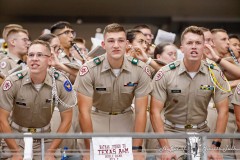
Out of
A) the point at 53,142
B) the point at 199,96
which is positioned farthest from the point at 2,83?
the point at 199,96

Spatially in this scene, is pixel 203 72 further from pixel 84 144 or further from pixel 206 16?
pixel 206 16

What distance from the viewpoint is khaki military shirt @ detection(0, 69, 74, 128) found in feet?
20.6

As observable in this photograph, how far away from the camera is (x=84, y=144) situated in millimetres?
6227

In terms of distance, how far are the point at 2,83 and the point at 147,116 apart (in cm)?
148

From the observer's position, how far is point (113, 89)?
647 cm

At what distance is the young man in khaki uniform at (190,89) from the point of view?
652 cm

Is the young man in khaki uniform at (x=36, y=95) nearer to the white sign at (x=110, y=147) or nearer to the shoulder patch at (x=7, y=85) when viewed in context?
the shoulder patch at (x=7, y=85)

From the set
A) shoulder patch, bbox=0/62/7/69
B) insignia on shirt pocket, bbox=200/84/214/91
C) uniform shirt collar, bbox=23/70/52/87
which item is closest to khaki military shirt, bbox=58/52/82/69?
shoulder patch, bbox=0/62/7/69

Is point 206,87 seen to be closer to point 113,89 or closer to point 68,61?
point 113,89

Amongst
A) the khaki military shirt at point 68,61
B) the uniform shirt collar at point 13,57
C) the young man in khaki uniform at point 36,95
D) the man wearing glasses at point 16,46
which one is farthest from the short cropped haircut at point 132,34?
the young man in khaki uniform at point 36,95

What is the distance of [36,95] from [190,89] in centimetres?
146

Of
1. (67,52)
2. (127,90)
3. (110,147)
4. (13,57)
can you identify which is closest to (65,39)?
(67,52)

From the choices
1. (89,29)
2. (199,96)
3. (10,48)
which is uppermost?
(89,29)

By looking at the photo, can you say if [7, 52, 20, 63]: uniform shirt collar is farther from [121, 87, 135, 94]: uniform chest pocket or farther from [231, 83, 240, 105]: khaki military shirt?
[231, 83, 240, 105]: khaki military shirt
